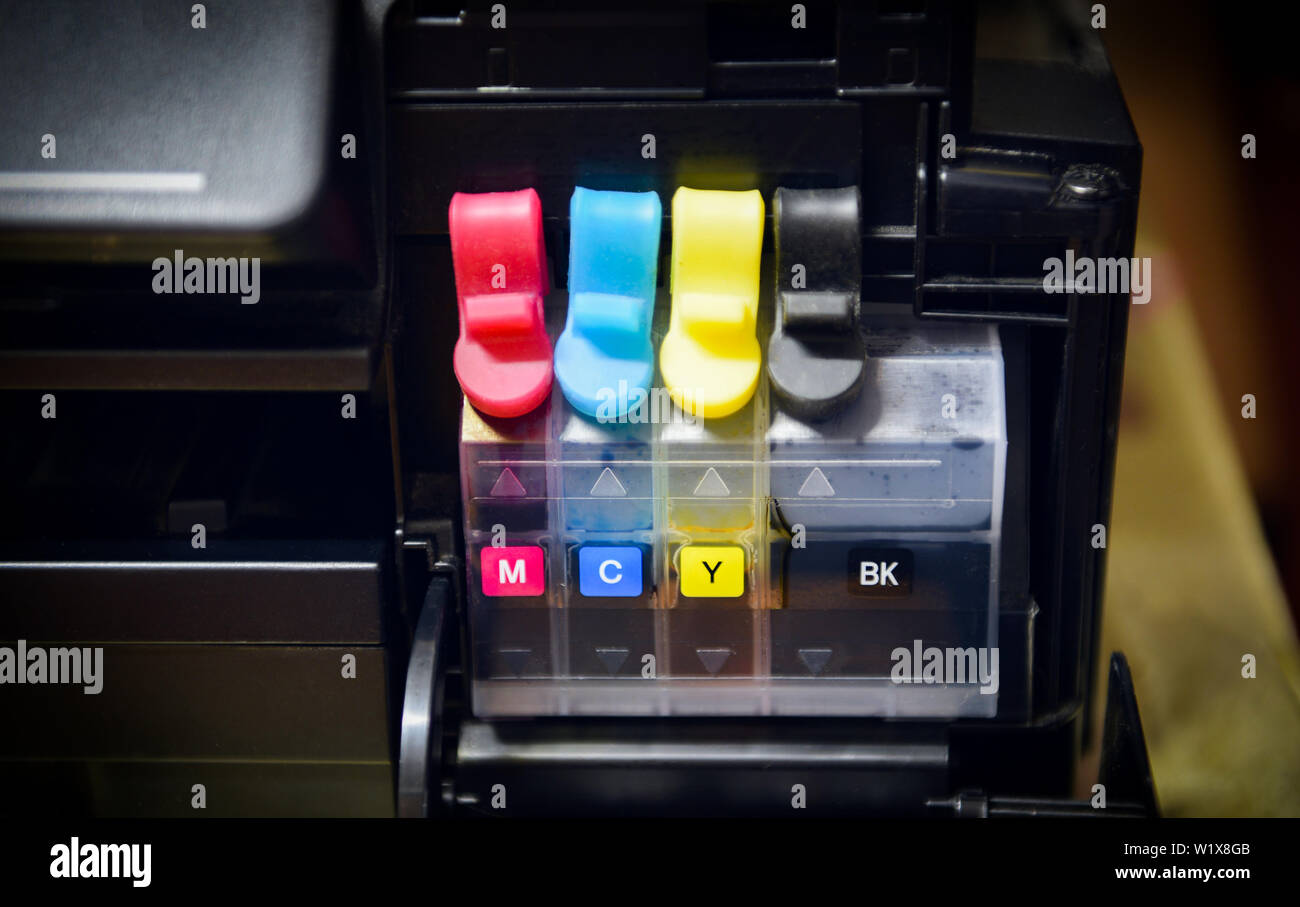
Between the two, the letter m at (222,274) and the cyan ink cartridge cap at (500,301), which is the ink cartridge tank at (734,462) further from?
the letter m at (222,274)

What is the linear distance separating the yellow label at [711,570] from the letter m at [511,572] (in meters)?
0.09

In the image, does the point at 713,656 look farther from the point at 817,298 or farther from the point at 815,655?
the point at 817,298

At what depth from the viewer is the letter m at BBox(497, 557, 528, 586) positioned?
0.64 meters

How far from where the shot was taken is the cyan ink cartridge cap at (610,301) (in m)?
0.61

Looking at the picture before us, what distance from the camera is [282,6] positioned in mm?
597

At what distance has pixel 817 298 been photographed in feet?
2.01

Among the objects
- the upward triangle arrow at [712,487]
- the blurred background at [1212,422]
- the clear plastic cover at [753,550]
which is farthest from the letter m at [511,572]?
the blurred background at [1212,422]

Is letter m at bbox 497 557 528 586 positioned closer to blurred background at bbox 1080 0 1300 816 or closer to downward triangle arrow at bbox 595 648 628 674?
downward triangle arrow at bbox 595 648 628 674

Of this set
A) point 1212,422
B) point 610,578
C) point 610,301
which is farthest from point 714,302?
point 1212,422

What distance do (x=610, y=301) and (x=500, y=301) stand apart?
57 millimetres

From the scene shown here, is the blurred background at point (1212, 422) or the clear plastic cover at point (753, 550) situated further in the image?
the blurred background at point (1212, 422)

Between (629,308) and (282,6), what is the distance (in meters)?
0.23

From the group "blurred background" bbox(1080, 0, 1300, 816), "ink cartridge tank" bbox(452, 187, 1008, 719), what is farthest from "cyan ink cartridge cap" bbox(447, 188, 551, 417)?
"blurred background" bbox(1080, 0, 1300, 816)

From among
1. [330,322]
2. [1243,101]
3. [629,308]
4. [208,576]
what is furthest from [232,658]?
[1243,101]
